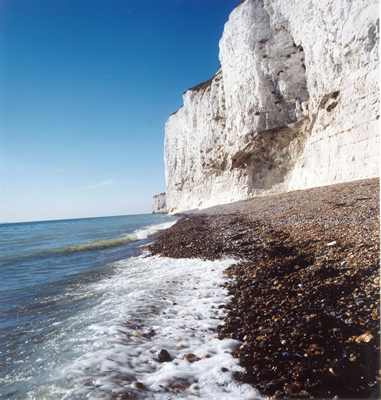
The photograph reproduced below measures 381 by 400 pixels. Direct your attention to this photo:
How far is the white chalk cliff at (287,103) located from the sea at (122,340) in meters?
16.1

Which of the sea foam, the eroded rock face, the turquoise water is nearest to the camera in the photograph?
the sea foam

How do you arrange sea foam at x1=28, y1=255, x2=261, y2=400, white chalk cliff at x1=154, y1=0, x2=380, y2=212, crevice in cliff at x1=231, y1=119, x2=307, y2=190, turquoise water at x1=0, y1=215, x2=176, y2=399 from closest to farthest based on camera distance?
1. sea foam at x1=28, y1=255, x2=261, y2=400
2. turquoise water at x1=0, y1=215, x2=176, y2=399
3. white chalk cliff at x1=154, y1=0, x2=380, y2=212
4. crevice in cliff at x1=231, y1=119, x2=307, y2=190

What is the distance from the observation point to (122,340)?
353cm

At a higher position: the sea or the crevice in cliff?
the crevice in cliff

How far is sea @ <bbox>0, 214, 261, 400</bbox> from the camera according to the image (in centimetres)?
255

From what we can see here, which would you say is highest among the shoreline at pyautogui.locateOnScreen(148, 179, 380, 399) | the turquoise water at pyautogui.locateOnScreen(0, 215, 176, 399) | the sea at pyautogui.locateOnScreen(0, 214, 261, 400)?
the shoreline at pyautogui.locateOnScreen(148, 179, 380, 399)

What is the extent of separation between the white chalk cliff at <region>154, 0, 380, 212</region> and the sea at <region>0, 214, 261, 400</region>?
16076mm

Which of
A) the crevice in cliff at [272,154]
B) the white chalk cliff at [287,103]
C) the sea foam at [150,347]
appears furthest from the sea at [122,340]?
the crevice in cliff at [272,154]

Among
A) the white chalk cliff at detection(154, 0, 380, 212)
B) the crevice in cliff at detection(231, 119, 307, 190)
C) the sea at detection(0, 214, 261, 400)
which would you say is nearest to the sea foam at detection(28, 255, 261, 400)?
the sea at detection(0, 214, 261, 400)

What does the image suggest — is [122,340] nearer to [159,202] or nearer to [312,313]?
[312,313]

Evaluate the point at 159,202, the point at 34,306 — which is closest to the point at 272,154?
the point at 34,306

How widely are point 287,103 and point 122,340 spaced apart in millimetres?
31836

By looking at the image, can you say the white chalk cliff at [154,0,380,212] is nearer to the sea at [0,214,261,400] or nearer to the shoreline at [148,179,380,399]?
the shoreline at [148,179,380,399]

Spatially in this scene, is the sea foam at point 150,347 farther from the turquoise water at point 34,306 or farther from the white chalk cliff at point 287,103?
the white chalk cliff at point 287,103
